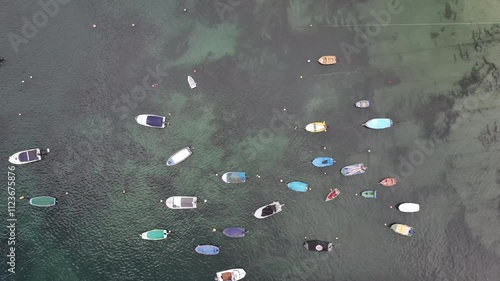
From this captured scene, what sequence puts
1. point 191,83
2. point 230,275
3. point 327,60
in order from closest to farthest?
point 230,275
point 327,60
point 191,83

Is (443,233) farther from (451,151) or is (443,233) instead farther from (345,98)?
(345,98)

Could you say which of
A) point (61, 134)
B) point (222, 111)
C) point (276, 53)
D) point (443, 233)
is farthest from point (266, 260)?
point (61, 134)

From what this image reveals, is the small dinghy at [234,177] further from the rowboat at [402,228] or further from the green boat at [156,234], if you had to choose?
the rowboat at [402,228]

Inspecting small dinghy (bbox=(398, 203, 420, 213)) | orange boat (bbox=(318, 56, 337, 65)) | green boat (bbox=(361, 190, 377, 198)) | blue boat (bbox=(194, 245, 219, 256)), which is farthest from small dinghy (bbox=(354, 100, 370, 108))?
blue boat (bbox=(194, 245, 219, 256))

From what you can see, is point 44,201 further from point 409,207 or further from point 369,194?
point 409,207

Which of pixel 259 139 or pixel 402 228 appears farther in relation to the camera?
pixel 259 139

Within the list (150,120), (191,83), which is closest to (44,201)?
(150,120)

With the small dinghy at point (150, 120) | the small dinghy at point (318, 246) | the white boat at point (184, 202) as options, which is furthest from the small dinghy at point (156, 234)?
the small dinghy at point (318, 246)
